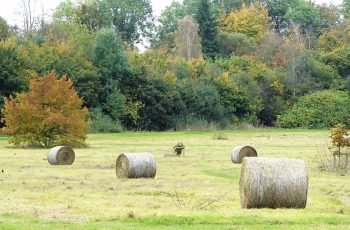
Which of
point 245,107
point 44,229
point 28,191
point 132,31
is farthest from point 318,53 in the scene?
point 44,229

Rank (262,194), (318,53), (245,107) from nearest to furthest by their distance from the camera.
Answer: (262,194)
(245,107)
(318,53)

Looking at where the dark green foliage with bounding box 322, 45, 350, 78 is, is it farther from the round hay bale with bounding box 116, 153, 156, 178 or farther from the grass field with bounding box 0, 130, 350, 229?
the round hay bale with bounding box 116, 153, 156, 178

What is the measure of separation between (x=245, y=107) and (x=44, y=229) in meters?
73.3

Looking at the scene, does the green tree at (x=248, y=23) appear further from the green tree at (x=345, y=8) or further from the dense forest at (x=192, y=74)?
the green tree at (x=345, y=8)

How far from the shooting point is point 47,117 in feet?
169

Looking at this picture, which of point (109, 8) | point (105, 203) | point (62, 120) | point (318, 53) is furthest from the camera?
point (109, 8)

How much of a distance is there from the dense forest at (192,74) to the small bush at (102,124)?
0.09 metres

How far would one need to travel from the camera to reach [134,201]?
2119 cm

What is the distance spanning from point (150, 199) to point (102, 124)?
53.1 m

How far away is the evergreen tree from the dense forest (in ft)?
0.45

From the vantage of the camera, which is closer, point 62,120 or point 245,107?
point 62,120

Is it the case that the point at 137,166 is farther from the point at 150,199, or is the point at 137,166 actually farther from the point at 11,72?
the point at 11,72

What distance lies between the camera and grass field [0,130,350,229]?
16.8 m

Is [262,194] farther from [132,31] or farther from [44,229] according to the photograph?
[132,31]
